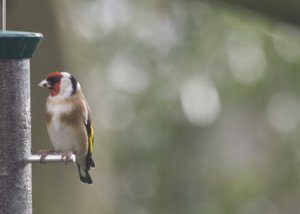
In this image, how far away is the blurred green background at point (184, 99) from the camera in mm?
8914

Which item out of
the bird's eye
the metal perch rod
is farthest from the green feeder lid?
the metal perch rod

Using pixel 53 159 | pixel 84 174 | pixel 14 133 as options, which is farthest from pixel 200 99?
pixel 53 159

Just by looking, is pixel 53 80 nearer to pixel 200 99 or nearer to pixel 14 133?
pixel 14 133

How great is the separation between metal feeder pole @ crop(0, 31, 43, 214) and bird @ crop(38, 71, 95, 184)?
0.11 meters

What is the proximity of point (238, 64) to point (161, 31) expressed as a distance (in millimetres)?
733

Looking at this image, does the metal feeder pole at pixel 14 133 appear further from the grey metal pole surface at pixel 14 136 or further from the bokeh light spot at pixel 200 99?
the bokeh light spot at pixel 200 99

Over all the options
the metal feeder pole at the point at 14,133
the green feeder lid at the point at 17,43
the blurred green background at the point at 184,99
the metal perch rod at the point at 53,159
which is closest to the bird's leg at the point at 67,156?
the metal perch rod at the point at 53,159

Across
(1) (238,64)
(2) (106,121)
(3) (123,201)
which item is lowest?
(3) (123,201)

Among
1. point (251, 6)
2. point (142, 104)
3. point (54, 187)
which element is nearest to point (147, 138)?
point (142, 104)

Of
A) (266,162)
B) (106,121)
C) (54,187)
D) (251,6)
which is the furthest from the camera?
(266,162)

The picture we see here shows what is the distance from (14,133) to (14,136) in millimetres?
12

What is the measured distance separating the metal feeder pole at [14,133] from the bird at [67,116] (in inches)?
4.4

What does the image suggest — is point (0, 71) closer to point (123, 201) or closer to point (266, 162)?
point (123, 201)

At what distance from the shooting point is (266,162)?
984 cm
